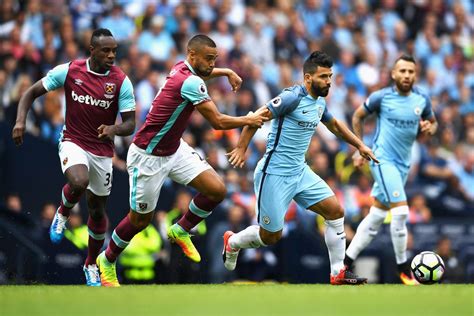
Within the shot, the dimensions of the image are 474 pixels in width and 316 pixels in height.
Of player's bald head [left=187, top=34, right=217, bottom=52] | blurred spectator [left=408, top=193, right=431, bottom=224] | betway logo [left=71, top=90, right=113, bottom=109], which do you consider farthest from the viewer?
blurred spectator [left=408, top=193, right=431, bottom=224]

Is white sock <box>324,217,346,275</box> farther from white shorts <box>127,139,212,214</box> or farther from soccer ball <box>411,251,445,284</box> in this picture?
white shorts <box>127,139,212,214</box>

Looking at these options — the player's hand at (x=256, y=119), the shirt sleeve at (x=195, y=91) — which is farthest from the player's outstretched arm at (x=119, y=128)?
the player's hand at (x=256, y=119)

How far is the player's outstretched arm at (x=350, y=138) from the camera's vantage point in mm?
10805

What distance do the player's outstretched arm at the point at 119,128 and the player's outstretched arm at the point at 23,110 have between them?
756mm

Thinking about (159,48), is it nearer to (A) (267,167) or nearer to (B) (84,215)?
(B) (84,215)

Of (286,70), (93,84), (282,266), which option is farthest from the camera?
(286,70)

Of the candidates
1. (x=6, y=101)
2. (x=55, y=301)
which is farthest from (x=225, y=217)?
(x=55, y=301)

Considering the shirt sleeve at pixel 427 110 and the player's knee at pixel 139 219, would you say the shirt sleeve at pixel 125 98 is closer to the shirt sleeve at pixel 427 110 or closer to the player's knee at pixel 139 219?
the player's knee at pixel 139 219

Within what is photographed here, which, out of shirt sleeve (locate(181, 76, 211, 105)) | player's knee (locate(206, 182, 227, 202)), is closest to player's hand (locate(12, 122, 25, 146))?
shirt sleeve (locate(181, 76, 211, 105))

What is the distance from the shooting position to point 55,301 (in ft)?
28.3

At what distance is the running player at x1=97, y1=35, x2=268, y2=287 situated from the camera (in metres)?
10.2

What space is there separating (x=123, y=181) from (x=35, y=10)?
165 inches

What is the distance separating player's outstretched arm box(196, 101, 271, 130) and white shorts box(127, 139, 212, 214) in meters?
0.80

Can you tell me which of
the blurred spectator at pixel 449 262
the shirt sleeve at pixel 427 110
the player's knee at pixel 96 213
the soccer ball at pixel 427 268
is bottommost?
the blurred spectator at pixel 449 262
